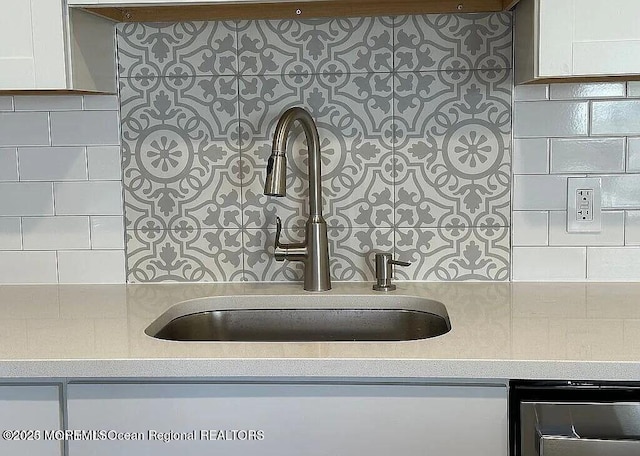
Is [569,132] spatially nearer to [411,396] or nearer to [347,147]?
[347,147]

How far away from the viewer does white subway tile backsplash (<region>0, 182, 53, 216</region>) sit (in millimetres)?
2049

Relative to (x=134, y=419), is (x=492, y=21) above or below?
above

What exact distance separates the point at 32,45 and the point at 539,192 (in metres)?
1.20

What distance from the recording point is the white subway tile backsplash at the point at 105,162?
79.7 inches

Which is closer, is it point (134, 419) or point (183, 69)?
point (134, 419)

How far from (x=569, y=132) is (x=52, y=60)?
118cm

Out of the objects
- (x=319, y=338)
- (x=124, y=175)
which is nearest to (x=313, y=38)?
(x=124, y=175)

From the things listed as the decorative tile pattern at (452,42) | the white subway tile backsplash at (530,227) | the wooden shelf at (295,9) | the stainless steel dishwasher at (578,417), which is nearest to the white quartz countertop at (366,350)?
the stainless steel dishwasher at (578,417)

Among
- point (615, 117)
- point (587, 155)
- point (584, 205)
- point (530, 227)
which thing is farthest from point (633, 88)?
point (530, 227)

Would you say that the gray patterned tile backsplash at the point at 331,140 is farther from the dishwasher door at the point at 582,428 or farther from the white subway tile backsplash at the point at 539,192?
the dishwasher door at the point at 582,428

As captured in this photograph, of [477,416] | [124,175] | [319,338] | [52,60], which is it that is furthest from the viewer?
[124,175]

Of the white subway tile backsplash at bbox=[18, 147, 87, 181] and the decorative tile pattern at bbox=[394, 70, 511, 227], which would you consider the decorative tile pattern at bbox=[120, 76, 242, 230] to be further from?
the decorative tile pattern at bbox=[394, 70, 511, 227]

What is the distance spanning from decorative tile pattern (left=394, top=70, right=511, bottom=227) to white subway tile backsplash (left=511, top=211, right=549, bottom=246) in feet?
0.09

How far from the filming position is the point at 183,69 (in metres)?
1.99
